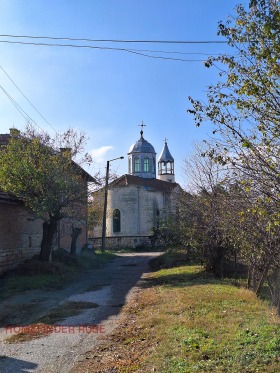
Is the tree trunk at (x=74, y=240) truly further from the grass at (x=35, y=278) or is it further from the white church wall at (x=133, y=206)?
the white church wall at (x=133, y=206)

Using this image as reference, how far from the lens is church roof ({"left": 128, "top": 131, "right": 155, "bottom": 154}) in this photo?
199 feet

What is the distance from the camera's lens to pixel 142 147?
200ft

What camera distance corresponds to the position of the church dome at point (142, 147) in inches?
2392

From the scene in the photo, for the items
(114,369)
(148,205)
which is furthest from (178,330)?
(148,205)

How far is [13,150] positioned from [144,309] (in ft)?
29.8

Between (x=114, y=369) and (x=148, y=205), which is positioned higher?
(x=148, y=205)

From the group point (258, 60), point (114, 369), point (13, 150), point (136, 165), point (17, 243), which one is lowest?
point (114, 369)

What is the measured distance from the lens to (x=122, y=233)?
52.3 m

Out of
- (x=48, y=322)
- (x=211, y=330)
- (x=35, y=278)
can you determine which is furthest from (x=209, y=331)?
(x=35, y=278)

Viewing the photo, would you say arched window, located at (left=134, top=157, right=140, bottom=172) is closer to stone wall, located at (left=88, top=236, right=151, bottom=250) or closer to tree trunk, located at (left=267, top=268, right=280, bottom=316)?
stone wall, located at (left=88, top=236, right=151, bottom=250)

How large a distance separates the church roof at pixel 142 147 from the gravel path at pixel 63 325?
45564mm

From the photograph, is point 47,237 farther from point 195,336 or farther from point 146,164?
point 146,164

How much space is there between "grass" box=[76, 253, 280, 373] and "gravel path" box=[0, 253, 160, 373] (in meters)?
0.35

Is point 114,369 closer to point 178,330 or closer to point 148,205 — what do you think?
point 178,330
